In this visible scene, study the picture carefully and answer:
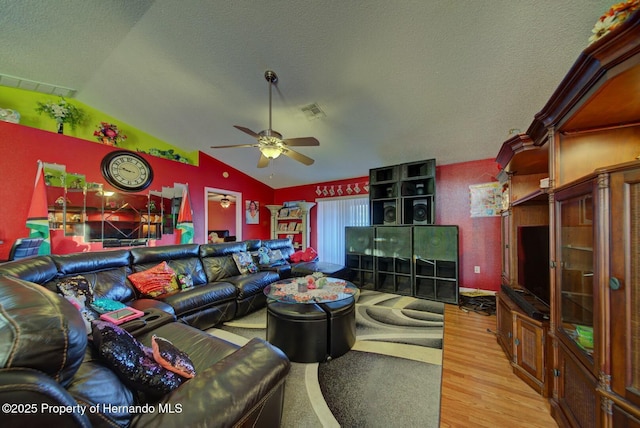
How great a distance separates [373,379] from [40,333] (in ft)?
6.36

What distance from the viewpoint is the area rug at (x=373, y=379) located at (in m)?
1.46

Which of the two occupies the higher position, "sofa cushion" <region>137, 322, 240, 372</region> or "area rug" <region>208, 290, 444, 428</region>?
"sofa cushion" <region>137, 322, 240, 372</region>

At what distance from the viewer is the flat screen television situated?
193cm

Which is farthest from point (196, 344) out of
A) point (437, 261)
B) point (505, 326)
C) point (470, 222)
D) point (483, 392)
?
point (470, 222)

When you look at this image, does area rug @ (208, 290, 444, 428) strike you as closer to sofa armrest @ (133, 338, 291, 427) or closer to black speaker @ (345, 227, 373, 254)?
sofa armrest @ (133, 338, 291, 427)

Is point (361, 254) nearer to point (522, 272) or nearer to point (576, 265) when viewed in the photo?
point (522, 272)

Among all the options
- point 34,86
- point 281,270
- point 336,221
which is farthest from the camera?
point 336,221

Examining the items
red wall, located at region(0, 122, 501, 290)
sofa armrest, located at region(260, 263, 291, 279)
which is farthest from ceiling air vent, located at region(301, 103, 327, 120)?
sofa armrest, located at region(260, 263, 291, 279)

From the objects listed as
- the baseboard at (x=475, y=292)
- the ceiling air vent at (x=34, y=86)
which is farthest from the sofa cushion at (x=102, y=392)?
the baseboard at (x=475, y=292)

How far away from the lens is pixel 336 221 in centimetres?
562

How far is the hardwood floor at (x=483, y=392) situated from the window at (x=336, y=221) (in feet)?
10.4

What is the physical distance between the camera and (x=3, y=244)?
9.72 feet

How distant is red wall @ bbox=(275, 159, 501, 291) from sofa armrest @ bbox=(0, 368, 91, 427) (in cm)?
463

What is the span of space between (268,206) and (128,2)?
444cm
